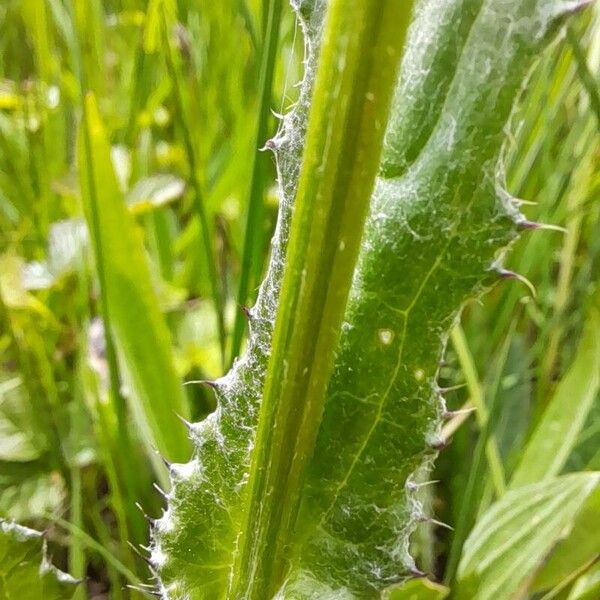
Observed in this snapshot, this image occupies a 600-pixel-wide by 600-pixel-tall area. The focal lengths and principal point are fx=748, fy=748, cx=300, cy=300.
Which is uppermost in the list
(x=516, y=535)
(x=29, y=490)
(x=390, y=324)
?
(x=390, y=324)

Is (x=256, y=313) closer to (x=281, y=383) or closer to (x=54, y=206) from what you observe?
(x=281, y=383)

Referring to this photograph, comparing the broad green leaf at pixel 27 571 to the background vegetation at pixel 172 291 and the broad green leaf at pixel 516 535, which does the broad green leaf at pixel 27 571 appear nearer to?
the background vegetation at pixel 172 291

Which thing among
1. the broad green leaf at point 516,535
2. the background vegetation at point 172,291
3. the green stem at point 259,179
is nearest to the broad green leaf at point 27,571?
the background vegetation at point 172,291

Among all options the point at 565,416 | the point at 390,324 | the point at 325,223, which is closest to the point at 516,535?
the point at 565,416

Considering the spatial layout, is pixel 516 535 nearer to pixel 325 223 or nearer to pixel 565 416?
pixel 565 416

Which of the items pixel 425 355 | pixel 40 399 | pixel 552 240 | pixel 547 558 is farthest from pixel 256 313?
pixel 552 240

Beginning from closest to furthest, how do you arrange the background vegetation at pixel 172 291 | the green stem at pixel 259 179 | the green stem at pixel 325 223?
the green stem at pixel 325 223 → the green stem at pixel 259 179 → the background vegetation at pixel 172 291

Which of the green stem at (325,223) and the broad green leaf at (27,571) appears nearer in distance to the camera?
the green stem at (325,223)
